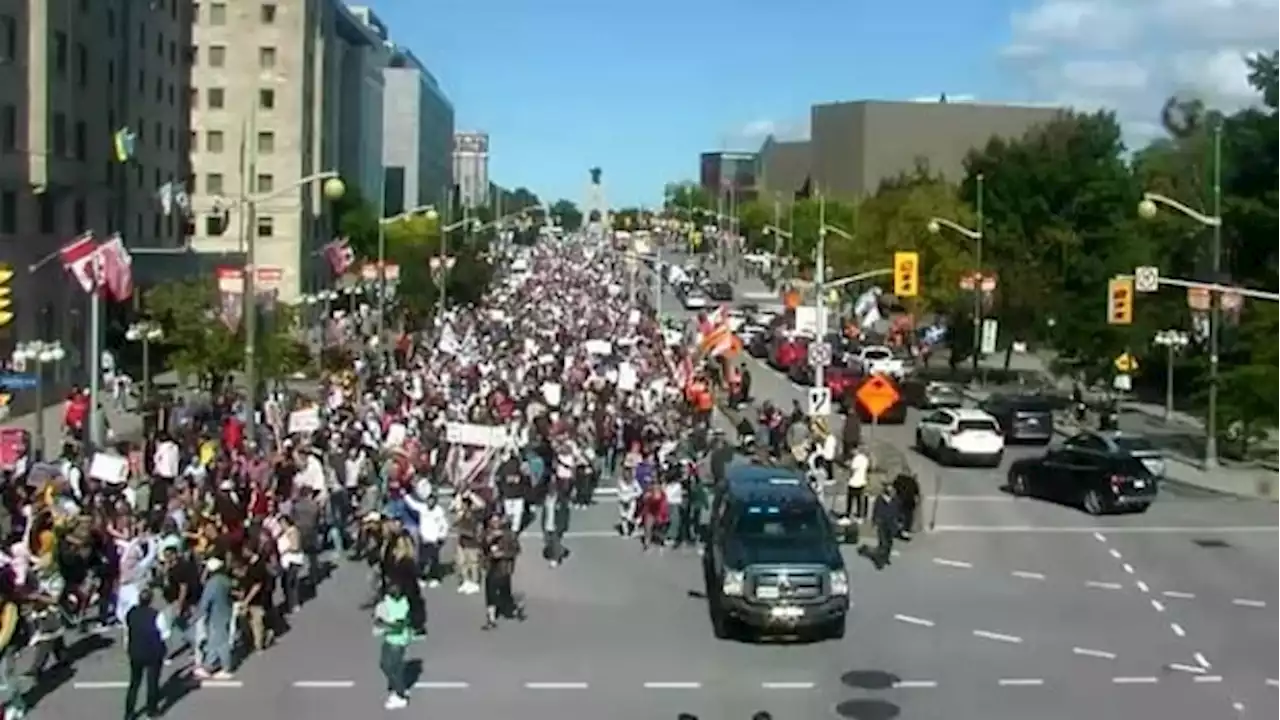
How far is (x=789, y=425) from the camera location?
41469 mm

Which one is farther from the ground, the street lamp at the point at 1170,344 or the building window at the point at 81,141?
the building window at the point at 81,141

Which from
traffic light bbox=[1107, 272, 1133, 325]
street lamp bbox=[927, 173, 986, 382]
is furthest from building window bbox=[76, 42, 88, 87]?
traffic light bbox=[1107, 272, 1133, 325]

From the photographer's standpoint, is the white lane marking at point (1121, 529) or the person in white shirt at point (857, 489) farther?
the white lane marking at point (1121, 529)

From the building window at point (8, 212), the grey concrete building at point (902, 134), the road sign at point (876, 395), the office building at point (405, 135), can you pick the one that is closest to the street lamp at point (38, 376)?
the building window at point (8, 212)

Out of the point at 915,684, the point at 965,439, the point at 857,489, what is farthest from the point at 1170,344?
the point at 915,684

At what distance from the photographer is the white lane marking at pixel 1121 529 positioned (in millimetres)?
32031

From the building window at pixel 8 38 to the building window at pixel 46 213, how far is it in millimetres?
5264

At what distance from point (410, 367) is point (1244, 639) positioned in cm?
3684

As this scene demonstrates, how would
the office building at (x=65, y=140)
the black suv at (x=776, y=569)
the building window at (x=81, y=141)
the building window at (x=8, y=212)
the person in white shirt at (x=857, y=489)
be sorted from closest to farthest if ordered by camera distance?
the black suv at (x=776, y=569)
the person in white shirt at (x=857, y=489)
the building window at (x=8, y=212)
the office building at (x=65, y=140)
the building window at (x=81, y=141)

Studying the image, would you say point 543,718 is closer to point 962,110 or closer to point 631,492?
point 631,492

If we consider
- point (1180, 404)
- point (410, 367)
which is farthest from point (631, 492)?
point (1180, 404)

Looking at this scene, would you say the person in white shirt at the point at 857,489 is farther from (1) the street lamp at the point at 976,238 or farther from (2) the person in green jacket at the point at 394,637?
(1) the street lamp at the point at 976,238

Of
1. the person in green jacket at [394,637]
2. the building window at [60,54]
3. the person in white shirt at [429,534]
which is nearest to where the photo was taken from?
the person in green jacket at [394,637]

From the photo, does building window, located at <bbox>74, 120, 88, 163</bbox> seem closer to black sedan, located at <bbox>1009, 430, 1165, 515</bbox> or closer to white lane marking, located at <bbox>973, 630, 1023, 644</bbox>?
black sedan, located at <bbox>1009, 430, 1165, 515</bbox>
